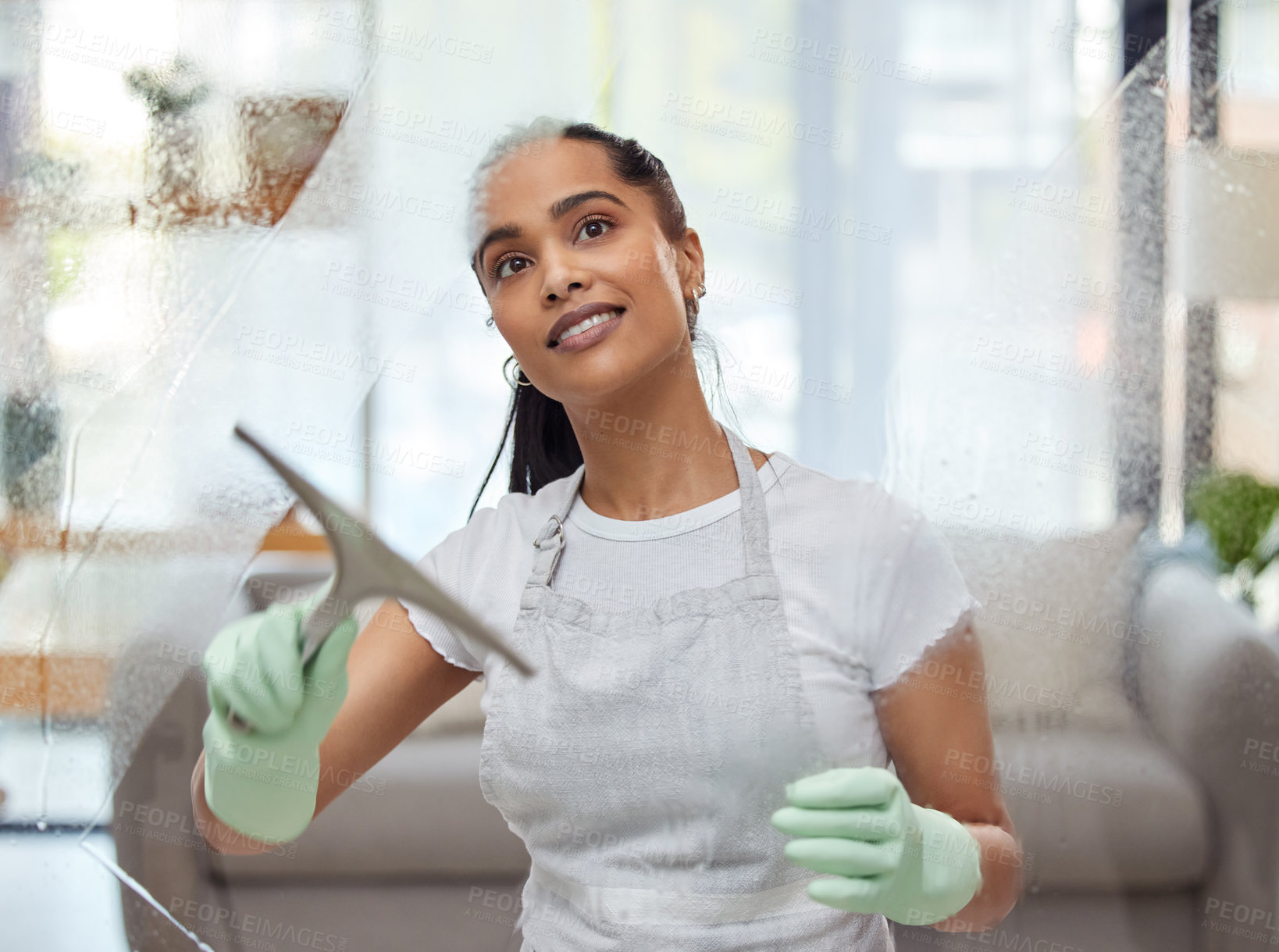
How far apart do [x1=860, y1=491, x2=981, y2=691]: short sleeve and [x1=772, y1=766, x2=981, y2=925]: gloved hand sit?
0.07 meters

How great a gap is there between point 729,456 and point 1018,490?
22 cm

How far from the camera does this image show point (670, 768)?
0.48 m

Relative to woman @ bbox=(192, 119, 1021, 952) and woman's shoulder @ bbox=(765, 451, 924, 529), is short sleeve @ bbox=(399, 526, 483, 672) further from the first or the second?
woman's shoulder @ bbox=(765, 451, 924, 529)

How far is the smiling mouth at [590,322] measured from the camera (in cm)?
47

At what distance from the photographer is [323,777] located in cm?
50

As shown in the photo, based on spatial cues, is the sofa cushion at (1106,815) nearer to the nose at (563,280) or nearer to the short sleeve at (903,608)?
the short sleeve at (903,608)

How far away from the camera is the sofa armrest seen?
0.63 m

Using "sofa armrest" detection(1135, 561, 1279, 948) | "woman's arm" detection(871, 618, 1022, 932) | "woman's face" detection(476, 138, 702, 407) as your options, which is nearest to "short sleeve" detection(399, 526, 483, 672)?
"woman's face" detection(476, 138, 702, 407)

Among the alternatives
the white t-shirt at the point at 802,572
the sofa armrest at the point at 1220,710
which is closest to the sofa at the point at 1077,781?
the sofa armrest at the point at 1220,710

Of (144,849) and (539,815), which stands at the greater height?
(539,815)

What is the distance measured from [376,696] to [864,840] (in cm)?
24

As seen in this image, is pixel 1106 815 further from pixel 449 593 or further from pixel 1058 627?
pixel 449 593

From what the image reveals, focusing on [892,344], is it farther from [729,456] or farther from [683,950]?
[683,950]

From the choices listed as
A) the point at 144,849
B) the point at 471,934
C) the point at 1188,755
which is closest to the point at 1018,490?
the point at 1188,755
